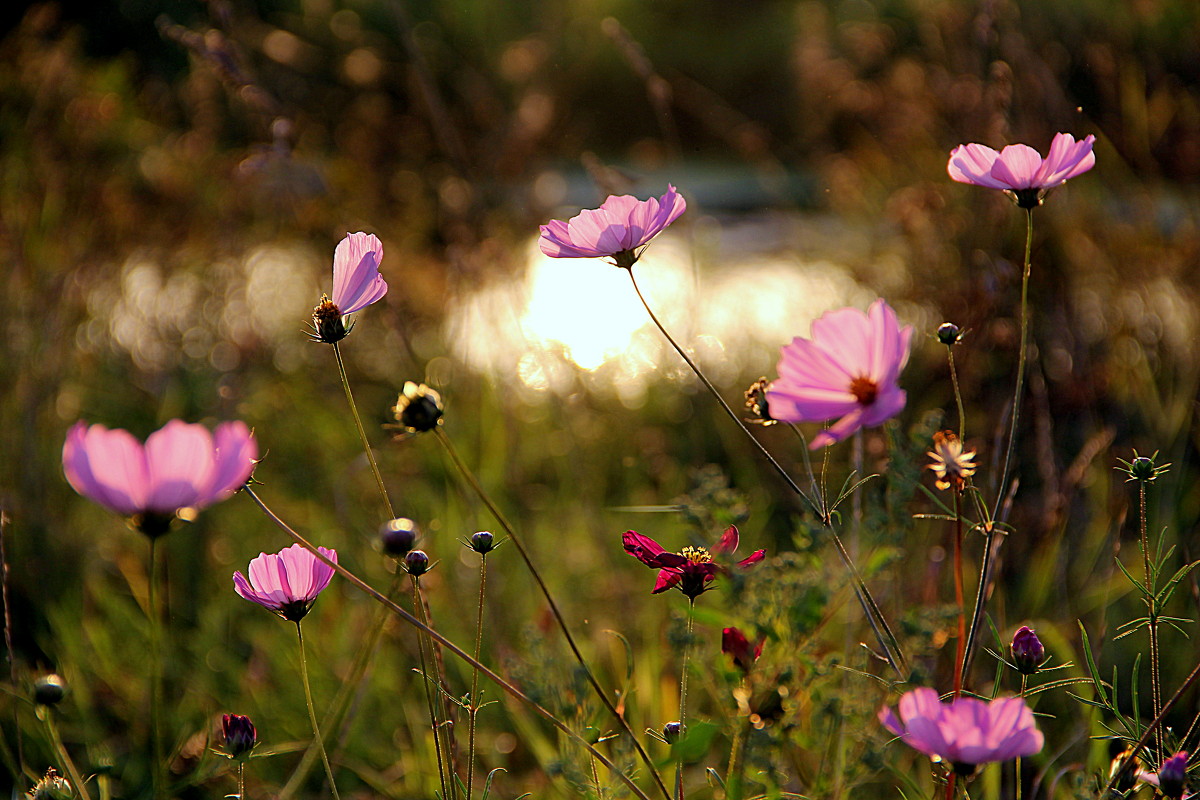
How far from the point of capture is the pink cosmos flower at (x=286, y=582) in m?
0.68

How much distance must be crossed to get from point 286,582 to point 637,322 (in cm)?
289

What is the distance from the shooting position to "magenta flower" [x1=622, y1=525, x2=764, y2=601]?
0.65 metres

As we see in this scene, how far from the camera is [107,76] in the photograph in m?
2.45

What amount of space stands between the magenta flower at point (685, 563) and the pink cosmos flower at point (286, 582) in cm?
20

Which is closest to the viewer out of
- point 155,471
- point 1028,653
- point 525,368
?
point 155,471

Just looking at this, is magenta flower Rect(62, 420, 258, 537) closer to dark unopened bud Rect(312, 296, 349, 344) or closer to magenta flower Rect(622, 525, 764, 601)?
dark unopened bud Rect(312, 296, 349, 344)

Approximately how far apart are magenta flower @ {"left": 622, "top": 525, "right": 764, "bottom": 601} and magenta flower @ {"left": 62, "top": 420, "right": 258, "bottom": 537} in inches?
10.4

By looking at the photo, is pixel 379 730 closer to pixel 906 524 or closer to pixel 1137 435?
pixel 906 524

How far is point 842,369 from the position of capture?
56 centimetres

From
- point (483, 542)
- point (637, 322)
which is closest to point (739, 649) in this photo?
point (483, 542)

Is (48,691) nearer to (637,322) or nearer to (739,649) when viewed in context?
(739,649)

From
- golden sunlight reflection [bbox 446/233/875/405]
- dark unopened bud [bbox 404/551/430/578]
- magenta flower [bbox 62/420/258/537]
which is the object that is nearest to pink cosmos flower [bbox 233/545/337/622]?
dark unopened bud [bbox 404/551/430/578]

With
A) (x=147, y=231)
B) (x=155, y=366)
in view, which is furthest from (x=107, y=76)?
(x=155, y=366)

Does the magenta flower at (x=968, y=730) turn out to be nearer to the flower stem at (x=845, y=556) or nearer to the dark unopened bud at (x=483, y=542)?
the flower stem at (x=845, y=556)
